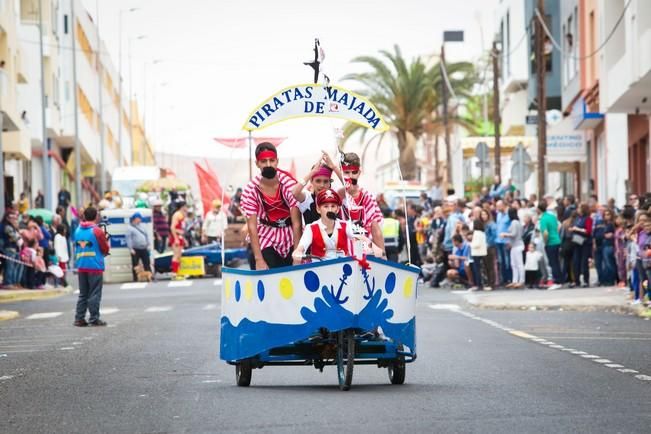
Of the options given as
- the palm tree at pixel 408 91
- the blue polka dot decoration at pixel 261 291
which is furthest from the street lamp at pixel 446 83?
the blue polka dot decoration at pixel 261 291

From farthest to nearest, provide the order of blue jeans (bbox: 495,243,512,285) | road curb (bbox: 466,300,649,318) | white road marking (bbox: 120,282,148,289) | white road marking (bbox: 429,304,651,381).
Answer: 1. white road marking (bbox: 120,282,148,289)
2. blue jeans (bbox: 495,243,512,285)
3. road curb (bbox: 466,300,649,318)
4. white road marking (bbox: 429,304,651,381)

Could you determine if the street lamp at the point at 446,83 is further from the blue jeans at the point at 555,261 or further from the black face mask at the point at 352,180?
the black face mask at the point at 352,180

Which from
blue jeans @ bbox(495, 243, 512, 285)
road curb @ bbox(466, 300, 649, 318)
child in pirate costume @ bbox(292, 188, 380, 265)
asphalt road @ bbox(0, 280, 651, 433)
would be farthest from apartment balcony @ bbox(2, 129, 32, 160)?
child in pirate costume @ bbox(292, 188, 380, 265)

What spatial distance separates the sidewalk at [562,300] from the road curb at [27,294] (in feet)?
31.7

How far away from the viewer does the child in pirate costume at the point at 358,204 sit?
13930 mm

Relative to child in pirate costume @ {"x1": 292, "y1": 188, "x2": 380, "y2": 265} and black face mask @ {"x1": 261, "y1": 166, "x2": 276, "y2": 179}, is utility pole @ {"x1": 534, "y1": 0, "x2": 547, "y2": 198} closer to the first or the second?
black face mask @ {"x1": 261, "y1": 166, "x2": 276, "y2": 179}

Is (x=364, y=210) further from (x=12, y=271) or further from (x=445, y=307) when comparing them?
(x=12, y=271)

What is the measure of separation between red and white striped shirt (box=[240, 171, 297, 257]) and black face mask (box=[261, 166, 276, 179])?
0.46 feet

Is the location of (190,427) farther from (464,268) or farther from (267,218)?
(464,268)

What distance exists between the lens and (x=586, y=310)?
90.0 feet

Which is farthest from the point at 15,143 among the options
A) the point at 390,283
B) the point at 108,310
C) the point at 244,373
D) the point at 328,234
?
the point at 390,283

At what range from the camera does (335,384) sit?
46.8ft

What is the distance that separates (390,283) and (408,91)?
210 ft

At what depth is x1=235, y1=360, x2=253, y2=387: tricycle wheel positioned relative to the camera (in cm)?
1387
